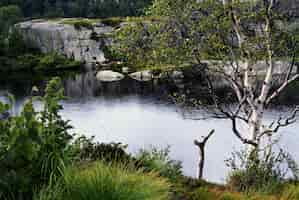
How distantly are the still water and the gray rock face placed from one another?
51.6 feet

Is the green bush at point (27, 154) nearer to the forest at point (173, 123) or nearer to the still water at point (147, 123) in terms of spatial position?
the forest at point (173, 123)

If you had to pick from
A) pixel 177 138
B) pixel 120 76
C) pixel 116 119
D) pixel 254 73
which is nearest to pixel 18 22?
pixel 120 76

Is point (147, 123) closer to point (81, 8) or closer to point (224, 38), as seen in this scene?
point (224, 38)

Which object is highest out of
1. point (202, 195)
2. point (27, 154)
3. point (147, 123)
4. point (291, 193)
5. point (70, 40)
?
point (70, 40)

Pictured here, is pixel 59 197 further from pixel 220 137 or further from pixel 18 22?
pixel 18 22

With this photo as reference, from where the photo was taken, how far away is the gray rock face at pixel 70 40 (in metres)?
53.6

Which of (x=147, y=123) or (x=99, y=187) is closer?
(x=99, y=187)

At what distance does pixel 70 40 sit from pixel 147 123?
107 ft

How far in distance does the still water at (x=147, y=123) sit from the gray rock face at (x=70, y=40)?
15713 millimetres

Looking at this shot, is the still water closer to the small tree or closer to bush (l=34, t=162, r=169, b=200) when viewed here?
the small tree

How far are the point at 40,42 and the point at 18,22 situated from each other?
701 centimetres

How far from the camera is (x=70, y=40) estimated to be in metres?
54.2

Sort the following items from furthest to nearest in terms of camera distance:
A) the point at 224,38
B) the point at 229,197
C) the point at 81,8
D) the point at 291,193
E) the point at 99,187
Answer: the point at 81,8, the point at 224,38, the point at 291,193, the point at 229,197, the point at 99,187

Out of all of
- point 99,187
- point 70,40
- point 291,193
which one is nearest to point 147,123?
point 291,193
